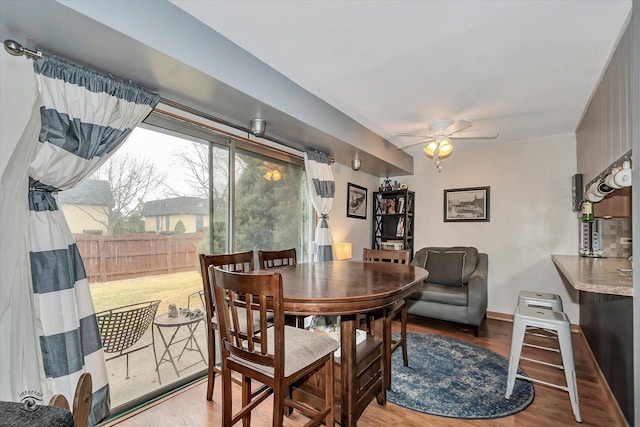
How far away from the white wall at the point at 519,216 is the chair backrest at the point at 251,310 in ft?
12.1

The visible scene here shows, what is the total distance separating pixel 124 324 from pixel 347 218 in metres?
2.90

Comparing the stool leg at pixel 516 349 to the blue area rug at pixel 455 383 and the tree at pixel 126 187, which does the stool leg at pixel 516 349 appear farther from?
the tree at pixel 126 187

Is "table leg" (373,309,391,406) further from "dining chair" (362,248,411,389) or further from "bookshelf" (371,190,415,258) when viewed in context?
"bookshelf" (371,190,415,258)

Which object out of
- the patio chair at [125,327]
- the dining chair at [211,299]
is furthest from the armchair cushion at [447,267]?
the patio chair at [125,327]

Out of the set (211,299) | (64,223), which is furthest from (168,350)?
(64,223)

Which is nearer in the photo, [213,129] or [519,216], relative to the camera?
[213,129]

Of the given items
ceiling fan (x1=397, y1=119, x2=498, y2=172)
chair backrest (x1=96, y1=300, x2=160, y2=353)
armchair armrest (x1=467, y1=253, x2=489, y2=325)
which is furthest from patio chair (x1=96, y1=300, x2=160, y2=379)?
armchair armrest (x1=467, y1=253, x2=489, y2=325)

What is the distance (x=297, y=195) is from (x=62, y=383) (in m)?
2.62

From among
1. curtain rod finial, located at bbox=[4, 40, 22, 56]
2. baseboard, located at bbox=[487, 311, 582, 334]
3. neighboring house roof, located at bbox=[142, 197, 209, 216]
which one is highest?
curtain rod finial, located at bbox=[4, 40, 22, 56]

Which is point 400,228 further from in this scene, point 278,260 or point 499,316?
point 278,260

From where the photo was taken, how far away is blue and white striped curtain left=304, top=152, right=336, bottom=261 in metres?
3.43

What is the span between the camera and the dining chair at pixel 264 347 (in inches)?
48.5

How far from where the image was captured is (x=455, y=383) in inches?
90.3

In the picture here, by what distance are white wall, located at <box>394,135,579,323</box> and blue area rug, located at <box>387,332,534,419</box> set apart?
1.51 m
